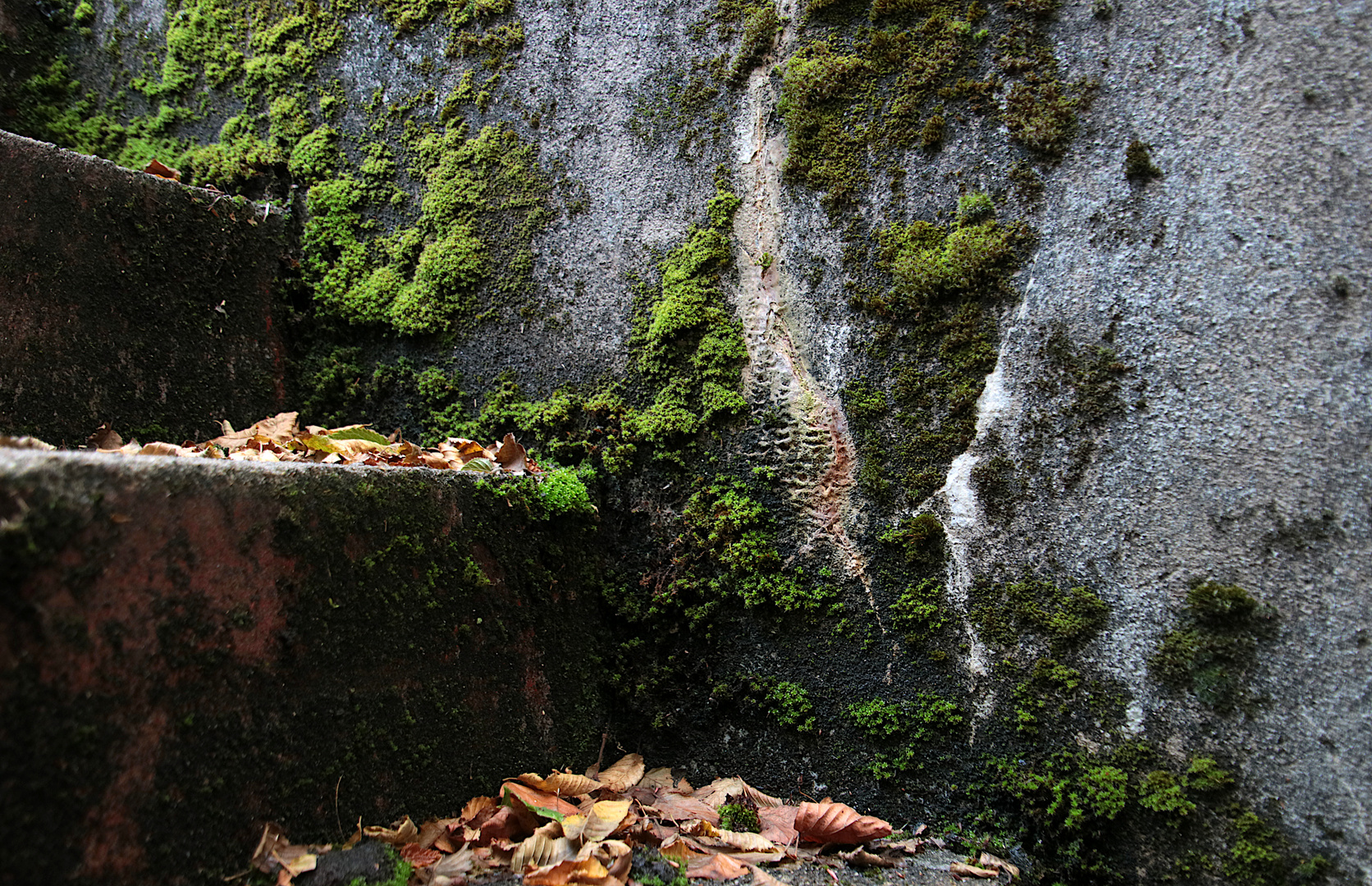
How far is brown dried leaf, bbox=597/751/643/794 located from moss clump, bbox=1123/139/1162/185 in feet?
6.09

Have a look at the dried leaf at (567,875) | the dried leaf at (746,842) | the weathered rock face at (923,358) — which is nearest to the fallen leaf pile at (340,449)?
the weathered rock face at (923,358)

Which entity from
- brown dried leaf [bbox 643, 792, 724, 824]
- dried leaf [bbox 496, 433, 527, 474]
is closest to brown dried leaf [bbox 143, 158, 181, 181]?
dried leaf [bbox 496, 433, 527, 474]

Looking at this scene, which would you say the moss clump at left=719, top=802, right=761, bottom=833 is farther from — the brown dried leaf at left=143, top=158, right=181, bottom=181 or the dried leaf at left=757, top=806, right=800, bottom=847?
the brown dried leaf at left=143, top=158, right=181, bottom=181

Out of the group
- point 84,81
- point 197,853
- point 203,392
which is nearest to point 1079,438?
point 197,853

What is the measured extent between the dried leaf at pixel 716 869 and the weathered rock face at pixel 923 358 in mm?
589

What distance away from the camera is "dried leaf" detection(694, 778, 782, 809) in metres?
2.29

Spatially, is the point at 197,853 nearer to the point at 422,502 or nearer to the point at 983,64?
the point at 422,502

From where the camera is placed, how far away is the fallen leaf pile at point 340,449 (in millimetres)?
2090

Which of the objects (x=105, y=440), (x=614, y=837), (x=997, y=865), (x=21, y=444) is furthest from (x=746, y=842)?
(x=105, y=440)

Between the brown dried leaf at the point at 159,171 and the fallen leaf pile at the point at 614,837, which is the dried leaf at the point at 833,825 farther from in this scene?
the brown dried leaf at the point at 159,171

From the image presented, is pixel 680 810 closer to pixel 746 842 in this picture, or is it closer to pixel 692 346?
pixel 746 842

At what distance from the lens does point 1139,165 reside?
208cm

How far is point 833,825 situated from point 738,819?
26 cm

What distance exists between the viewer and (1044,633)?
83.0 inches
